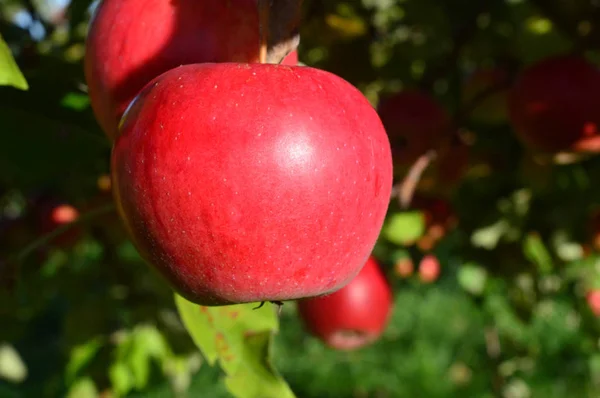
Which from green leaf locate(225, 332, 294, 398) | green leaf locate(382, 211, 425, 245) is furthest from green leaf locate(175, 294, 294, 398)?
green leaf locate(382, 211, 425, 245)

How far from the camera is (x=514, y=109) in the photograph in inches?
45.4

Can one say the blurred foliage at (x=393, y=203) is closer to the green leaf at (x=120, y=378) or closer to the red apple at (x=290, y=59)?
the green leaf at (x=120, y=378)

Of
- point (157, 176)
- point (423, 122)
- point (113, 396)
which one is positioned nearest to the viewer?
point (157, 176)

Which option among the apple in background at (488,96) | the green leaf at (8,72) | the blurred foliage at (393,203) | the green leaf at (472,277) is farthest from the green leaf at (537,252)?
the green leaf at (8,72)

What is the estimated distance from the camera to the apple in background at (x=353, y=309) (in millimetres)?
1493

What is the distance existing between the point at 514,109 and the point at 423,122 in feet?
0.66

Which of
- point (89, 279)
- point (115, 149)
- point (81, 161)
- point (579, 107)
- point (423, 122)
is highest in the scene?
point (115, 149)

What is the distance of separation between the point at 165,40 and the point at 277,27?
115 mm

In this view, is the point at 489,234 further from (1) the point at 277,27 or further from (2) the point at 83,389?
(1) the point at 277,27

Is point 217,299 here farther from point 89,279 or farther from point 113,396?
point 89,279

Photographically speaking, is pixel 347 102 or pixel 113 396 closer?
pixel 347 102

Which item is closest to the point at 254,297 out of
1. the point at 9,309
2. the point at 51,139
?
the point at 51,139

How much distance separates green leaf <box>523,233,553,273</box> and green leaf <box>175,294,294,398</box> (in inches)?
34.7

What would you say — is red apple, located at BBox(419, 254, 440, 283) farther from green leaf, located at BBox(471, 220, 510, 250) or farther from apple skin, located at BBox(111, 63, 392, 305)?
apple skin, located at BBox(111, 63, 392, 305)
